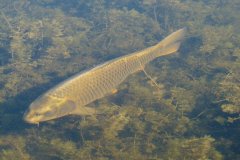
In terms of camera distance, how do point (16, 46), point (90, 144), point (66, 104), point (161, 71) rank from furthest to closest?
point (16, 46) < point (161, 71) < point (66, 104) < point (90, 144)

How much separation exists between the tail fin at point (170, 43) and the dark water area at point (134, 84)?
29 cm

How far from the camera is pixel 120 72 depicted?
381 inches

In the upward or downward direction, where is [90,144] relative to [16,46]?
downward

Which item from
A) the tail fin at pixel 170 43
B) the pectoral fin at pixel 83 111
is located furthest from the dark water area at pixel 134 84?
the tail fin at pixel 170 43

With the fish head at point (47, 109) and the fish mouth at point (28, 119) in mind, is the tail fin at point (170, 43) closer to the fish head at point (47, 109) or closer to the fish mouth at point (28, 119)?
the fish head at point (47, 109)

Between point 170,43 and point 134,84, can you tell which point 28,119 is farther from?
point 170,43

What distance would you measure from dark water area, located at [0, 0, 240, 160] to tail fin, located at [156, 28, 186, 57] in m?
0.29

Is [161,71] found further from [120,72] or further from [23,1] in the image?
[23,1]

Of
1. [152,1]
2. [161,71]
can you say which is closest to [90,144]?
[161,71]

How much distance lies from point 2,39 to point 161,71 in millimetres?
5559

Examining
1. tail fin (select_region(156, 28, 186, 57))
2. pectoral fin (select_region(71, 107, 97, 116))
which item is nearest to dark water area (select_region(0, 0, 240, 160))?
pectoral fin (select_region(71, 107, 97, 116))

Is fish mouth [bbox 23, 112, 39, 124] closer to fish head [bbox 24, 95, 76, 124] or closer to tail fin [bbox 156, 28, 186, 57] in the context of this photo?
fish head [bbox 24, 95, 76, 124]

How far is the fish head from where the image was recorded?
8.29 meters

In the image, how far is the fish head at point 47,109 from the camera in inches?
326
